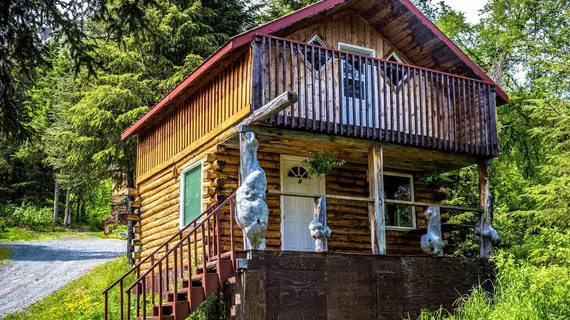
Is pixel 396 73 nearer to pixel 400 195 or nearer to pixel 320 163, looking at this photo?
pixel 320 163

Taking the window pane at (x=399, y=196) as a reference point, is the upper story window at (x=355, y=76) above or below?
above

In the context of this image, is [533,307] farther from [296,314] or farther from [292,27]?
[292,27]

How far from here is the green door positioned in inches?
561

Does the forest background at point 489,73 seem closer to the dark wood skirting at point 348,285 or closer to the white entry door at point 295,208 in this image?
the dark wood skirting at point 348,285

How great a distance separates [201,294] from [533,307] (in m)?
5.23

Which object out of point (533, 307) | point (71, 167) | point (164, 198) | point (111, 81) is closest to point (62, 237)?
point (71, 167)

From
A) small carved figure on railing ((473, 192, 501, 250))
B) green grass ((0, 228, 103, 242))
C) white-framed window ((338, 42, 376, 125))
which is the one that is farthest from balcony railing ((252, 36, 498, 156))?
green grass ((0, 228, 103, 242))

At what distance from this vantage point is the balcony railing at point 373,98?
1201 cm

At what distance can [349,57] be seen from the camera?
42.2ft

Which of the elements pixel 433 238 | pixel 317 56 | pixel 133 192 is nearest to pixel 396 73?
pixel 317 56

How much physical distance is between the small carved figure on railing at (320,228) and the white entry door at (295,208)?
2453 mm

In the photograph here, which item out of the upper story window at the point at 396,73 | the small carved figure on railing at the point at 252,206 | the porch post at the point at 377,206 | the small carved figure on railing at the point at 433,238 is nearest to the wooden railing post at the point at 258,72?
the small carved figure on railing at the point at 252,206

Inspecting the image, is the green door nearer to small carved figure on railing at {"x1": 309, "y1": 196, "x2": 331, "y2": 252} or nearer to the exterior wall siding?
the exterior wall siding

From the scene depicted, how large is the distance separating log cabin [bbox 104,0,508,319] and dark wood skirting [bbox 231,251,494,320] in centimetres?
2
